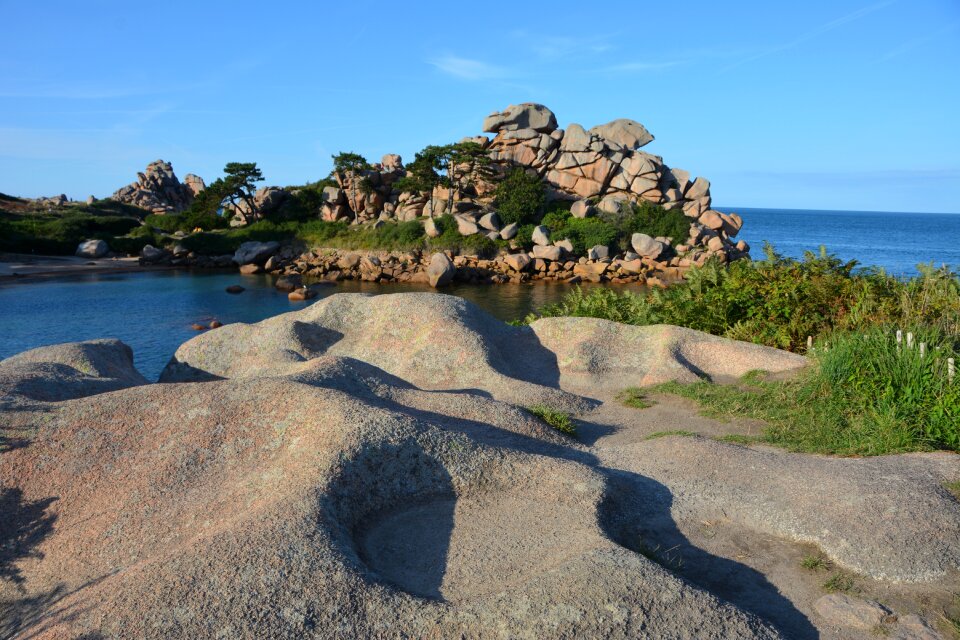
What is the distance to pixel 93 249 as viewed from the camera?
201 feet

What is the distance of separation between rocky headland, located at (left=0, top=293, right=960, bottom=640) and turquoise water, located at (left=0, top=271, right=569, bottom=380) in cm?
1896

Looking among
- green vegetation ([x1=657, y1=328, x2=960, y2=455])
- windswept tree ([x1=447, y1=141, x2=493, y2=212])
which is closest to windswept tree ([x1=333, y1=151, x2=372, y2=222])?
windswept tree ([x1=447, y1=141, x2=493, y2=212])

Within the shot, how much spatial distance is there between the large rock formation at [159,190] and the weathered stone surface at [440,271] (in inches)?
2701

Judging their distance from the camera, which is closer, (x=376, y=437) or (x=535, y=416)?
(x=376, y=437)

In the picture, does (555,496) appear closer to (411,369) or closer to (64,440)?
(64,440)

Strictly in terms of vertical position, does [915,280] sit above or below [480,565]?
above

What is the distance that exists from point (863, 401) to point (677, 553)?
4798mm

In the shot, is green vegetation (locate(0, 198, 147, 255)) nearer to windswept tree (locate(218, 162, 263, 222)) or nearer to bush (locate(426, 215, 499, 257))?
windswept tree (locate(218, 162, 263, 222))

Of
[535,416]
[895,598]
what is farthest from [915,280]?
[895,598]

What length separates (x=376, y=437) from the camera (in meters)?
7.21

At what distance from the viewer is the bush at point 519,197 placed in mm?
59281

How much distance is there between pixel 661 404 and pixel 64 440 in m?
8.45

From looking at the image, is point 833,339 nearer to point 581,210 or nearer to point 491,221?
point 491,221

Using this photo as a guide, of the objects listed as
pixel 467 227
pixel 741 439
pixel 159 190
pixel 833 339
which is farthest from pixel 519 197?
pixel 159 190
